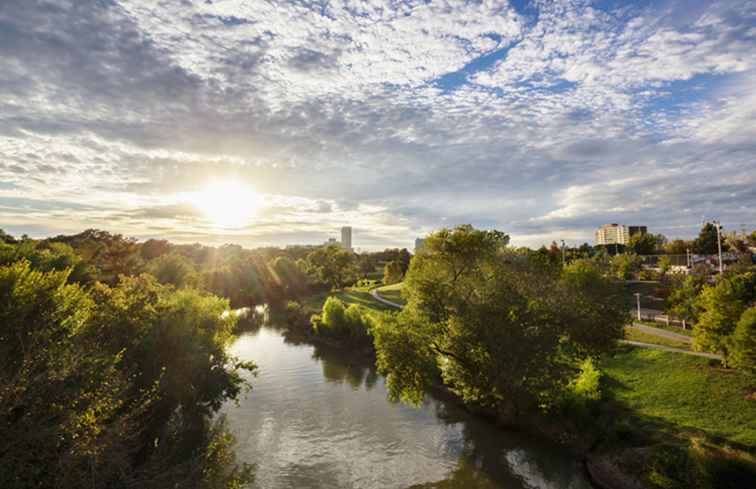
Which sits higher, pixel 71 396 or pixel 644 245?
pixel 644 245

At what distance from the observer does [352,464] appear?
24328 millimetres

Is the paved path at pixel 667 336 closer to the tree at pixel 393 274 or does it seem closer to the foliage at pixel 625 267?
the foliage at pixel 625 267

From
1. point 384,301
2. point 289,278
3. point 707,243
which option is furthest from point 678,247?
point 289,278

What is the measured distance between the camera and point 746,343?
2720 centimetres

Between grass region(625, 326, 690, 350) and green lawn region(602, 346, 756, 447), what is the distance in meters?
2.66

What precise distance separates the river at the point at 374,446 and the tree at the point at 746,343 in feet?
43.5

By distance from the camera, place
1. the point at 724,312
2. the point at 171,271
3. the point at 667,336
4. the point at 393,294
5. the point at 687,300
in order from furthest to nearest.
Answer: the point at 393,294
the point at 171,271
the point at 667,336
the point at 687,300
the point at 724,312

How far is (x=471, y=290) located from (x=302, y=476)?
1482 centimetres

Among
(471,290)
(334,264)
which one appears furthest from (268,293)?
(471,290)

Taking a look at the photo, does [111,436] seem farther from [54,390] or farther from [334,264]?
[334,264]

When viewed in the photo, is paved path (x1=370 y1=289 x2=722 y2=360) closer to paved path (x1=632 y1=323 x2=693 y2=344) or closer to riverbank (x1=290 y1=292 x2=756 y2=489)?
paved path (x1=632 y1=323 x2=693 y2=344)

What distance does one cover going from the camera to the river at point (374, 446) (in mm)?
22875

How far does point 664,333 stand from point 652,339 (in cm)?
338

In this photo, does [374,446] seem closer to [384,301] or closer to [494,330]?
[494,330]
